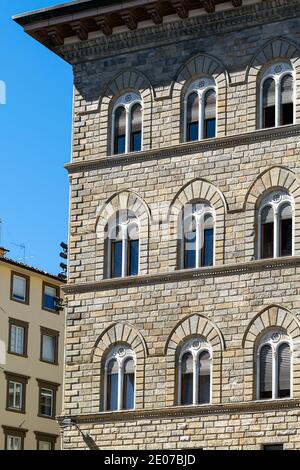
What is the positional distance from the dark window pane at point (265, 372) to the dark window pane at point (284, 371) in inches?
11.3

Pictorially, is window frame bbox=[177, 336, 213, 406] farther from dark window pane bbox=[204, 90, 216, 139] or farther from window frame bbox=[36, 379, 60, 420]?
window frame bbox=[36, 379, 60, 420]

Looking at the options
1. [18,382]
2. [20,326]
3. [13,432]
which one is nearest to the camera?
[13,432]

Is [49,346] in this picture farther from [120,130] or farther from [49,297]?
[120,130]

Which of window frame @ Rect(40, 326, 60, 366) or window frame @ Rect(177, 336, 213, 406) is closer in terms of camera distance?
window frame @ Rect(177, 336, 213, 406)

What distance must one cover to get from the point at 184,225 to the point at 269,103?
14.0ft

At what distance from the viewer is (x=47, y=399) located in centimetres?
6750

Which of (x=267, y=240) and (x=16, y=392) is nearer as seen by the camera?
(x=267, y=240)

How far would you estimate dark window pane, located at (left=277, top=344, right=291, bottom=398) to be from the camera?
37.2 m

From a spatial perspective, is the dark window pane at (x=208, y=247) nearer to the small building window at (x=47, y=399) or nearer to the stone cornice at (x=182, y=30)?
the stone cornice at (x=182, y=30)

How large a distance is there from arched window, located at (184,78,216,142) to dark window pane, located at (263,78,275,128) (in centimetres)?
163

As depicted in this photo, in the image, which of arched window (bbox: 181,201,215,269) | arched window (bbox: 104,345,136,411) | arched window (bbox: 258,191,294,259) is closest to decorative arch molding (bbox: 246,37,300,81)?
arched window (bbox: 258,191,294,259)

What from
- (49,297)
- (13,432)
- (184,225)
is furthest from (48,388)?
(184,225)
